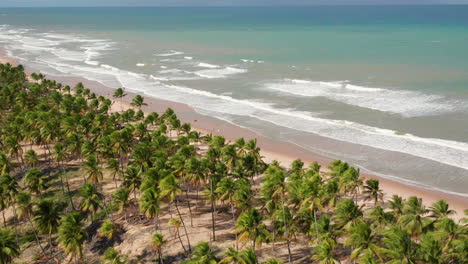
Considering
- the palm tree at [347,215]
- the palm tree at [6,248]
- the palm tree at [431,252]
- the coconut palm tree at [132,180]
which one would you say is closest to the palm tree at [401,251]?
the palm tree at [431,252]

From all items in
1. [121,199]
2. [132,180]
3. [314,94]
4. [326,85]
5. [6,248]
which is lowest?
[6,248]

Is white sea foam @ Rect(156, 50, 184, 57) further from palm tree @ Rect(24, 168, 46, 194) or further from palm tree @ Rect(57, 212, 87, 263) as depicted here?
palm tree @ Rect(57, 212, 87, 263)

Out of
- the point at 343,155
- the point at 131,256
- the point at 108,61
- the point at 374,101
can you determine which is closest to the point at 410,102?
the point at 374,101

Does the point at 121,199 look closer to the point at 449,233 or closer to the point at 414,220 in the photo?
the point at 414,220

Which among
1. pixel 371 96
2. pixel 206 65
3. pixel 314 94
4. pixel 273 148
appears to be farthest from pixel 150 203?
pixel 206 65

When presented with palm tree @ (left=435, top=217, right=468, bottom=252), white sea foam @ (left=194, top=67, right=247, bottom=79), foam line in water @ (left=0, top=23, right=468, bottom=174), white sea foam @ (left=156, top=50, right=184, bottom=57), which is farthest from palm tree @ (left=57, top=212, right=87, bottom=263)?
white sea foam @ (left=156, top=50, right=184, bottom=57)
